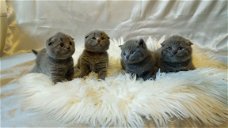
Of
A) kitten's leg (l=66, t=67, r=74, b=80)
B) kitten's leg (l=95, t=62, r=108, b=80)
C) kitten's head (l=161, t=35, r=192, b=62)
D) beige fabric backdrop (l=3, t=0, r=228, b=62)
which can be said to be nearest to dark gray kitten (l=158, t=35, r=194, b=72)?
kitten's head (l=161, t=35, r=192, b=62)

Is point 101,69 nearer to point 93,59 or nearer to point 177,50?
point 93,59

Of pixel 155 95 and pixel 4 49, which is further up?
pixel 4 49

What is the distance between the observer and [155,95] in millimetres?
953

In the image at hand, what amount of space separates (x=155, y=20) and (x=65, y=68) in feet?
2.08

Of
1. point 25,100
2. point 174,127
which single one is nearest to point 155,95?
point 174,127

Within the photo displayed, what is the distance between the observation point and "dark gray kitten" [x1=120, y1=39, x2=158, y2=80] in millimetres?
1048

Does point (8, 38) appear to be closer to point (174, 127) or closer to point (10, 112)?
point (10, 112)

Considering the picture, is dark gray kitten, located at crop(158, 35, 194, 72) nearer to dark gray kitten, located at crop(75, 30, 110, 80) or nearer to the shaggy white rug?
the shaggy white rug

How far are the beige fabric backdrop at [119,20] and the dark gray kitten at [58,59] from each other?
1.42 feet

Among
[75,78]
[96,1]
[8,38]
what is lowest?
[75,78]

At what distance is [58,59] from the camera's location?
106 centimetres

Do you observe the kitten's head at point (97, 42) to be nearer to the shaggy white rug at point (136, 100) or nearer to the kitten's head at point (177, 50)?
the shaggy white rug at point (136, 100)

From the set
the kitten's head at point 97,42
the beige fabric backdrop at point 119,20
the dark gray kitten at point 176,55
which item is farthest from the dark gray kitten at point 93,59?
the beige fabric backdrop at point 119,20

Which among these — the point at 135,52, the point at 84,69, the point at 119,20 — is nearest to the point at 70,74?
the point at 84,69
